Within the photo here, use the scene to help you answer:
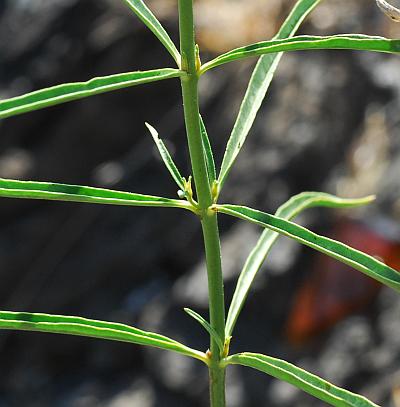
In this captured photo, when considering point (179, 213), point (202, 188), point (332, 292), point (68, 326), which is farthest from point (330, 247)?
point (179, 213)

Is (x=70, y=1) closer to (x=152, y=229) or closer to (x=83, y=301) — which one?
(x=152, y=229)

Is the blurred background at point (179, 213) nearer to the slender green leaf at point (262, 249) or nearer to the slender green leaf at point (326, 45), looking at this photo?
the slender green leaf at point (262, 249)

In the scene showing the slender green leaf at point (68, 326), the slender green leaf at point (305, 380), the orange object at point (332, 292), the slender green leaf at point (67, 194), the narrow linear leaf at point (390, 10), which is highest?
the orange object at point (332, 292)

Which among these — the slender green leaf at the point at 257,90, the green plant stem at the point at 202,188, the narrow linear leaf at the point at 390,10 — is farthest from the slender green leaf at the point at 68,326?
the narrow linear leaf at the point at 390,10

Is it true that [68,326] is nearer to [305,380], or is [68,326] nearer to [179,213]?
[305,380]

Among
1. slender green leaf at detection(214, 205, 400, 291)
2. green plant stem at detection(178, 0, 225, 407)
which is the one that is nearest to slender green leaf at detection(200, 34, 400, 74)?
green plant stem at detection(178, 0, 225, 407)

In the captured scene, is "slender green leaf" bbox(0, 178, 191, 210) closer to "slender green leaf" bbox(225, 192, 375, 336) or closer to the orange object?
"slender green leaf" bbox(225, 192, 375, 336)
